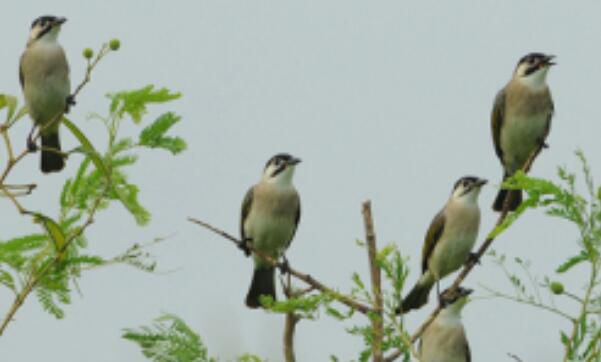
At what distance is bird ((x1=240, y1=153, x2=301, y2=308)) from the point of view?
23.6 ft

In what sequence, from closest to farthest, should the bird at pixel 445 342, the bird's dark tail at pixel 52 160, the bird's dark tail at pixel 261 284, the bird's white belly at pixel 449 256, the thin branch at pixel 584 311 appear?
the thin branch at pixel 584 311 < the bird's dark tail at pixel 52 160 < the bird's white belly at pixel 449 256 < the bird at pixel 445 342 < the bird's dark tail at pixel 261 284

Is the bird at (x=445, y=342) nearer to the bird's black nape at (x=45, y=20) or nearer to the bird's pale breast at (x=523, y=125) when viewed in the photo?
the bird's pale breast at (x=523, y=125)

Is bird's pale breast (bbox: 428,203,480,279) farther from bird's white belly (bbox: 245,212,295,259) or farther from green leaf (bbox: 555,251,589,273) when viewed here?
green leaf (bbox: 555,251,589,273)

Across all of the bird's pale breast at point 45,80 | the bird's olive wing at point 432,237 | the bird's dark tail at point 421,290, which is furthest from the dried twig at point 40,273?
the bird's olive wing at point 432,237

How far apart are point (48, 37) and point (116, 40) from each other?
2.99 meters

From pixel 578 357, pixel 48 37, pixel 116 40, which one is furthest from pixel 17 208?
pixel 48 37

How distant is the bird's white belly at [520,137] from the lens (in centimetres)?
682

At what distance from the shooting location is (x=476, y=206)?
687cm

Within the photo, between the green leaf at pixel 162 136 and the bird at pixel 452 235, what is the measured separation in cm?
328

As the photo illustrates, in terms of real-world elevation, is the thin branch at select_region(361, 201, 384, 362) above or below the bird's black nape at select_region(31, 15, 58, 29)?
below

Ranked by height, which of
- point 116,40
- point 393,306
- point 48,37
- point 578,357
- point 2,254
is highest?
point 48,37

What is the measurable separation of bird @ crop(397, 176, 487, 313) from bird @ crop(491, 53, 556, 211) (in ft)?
0.88

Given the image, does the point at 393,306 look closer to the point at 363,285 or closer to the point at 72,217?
the point at 363,285

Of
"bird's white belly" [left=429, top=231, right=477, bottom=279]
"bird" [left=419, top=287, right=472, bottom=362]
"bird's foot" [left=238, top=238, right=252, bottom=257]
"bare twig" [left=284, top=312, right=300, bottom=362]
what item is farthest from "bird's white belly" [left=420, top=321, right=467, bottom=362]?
"bare twig" [left=284, top=312, right=300, bottom=362]
